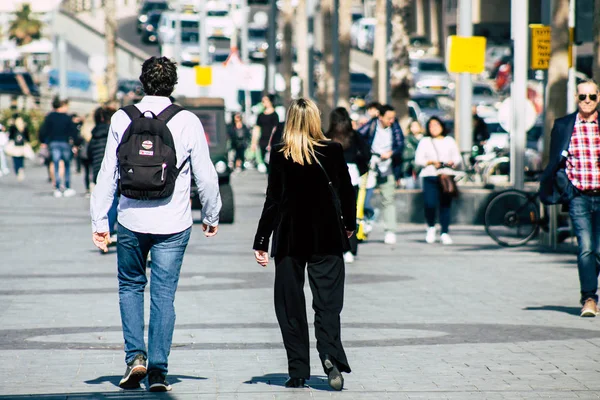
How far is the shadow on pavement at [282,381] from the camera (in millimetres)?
7836

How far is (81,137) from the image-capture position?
29531 mm

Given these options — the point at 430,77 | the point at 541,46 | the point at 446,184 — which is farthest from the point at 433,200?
the point at 430,77

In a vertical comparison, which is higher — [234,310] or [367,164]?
[367,164]

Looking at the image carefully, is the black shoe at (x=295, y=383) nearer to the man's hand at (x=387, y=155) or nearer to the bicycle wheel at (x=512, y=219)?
the bicycle wheel at (x=512, y=219)

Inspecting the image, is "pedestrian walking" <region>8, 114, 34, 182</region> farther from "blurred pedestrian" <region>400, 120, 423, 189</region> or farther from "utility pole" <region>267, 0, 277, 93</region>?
"blurred pedestrian" <region>400, 120, 423, 189</region>

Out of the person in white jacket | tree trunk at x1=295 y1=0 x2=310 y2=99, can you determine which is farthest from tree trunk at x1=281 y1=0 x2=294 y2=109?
the person in white jacket

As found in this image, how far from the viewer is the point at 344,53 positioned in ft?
123

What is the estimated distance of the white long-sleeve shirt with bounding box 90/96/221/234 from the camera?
7.55m

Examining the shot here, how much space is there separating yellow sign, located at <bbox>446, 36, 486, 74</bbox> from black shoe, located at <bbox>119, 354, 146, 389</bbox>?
14453mm

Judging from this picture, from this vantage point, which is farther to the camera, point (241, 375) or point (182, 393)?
point (241, 375)

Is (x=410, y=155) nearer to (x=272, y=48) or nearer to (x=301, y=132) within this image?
(x=301, y=132)

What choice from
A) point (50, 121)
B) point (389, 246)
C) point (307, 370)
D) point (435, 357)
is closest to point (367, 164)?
point (389, 246)

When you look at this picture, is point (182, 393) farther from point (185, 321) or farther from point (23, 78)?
point (23, 78)

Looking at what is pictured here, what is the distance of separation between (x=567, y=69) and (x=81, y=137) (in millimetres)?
14253
